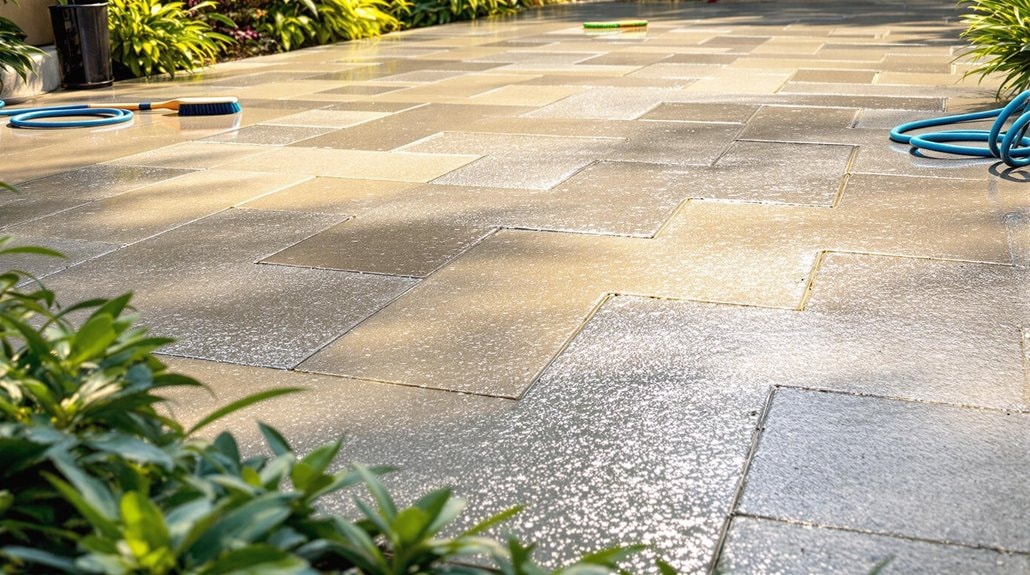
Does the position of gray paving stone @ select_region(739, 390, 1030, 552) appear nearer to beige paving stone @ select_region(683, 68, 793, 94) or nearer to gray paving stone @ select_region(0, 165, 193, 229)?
gray paving stone @ select_region(0, 165, 193, 229)

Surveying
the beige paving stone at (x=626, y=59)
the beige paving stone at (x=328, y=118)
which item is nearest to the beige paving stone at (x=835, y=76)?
the beige paving stone at (x=626, y=59)

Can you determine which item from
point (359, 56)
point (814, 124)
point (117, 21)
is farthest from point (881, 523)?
point (359, 56)

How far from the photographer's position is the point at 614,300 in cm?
362

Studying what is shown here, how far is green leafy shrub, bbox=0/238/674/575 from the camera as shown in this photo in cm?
106

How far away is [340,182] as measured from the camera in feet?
18.0

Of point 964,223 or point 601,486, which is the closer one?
point 601,486

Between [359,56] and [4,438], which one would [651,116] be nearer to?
[359,56]

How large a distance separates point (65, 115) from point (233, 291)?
4.89m

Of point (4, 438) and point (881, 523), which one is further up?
point (4, 438)

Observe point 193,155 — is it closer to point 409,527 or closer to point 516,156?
point 516,156

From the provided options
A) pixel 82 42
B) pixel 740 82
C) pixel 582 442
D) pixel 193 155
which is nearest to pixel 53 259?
pixel 193 155

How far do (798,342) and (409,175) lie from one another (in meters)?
2.90

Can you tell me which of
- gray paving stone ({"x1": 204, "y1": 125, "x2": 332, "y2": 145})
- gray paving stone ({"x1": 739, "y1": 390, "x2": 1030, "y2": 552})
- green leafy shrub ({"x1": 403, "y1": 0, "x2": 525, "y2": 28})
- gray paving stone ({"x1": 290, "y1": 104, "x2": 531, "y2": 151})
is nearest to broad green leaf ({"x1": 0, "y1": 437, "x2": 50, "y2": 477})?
gray paving stone ({"x1": 739, "y1": 390, "x2": 1030, "y2": 552})

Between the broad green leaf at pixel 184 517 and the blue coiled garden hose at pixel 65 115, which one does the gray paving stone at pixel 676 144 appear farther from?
the broad green leaf at pixel 184 517
